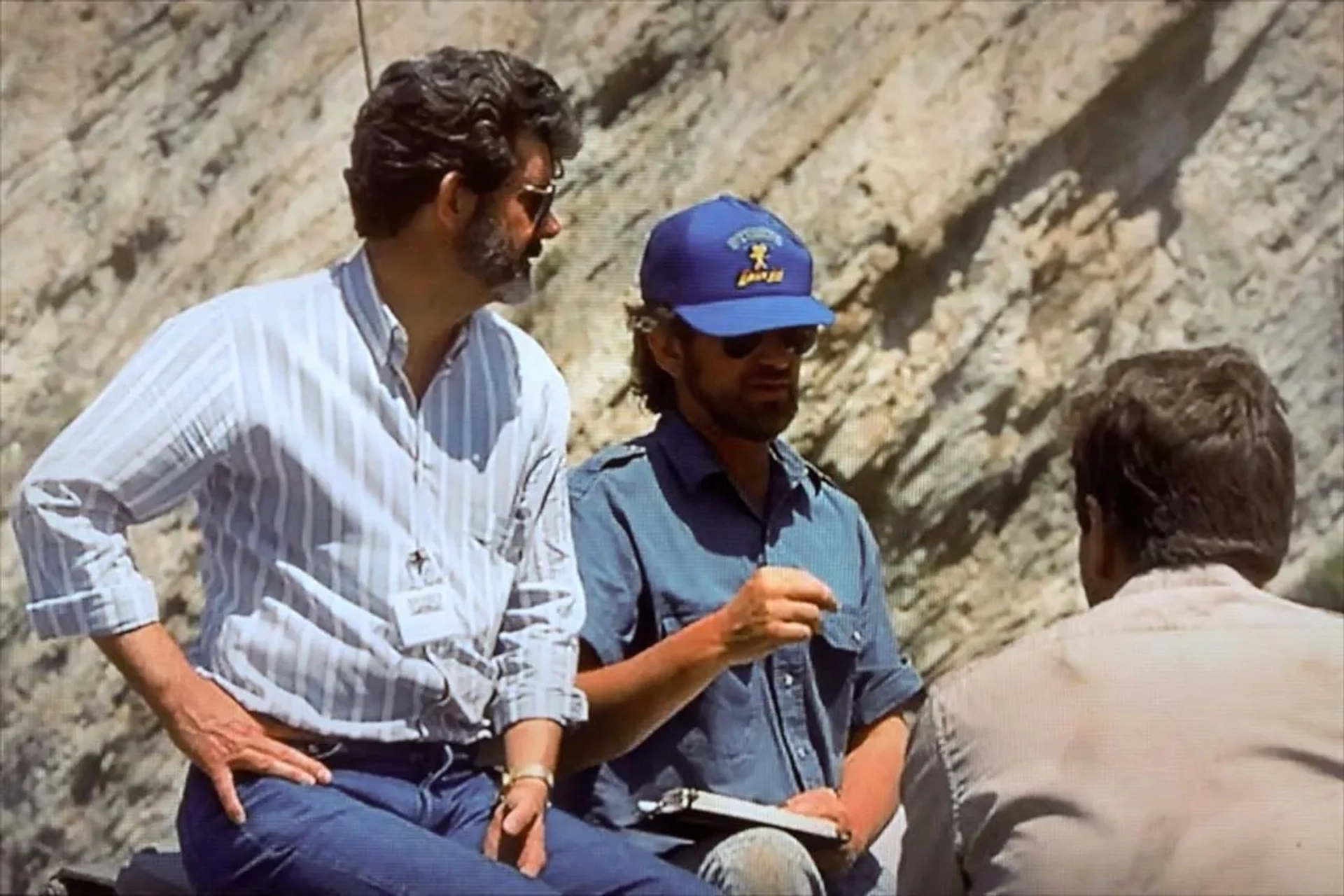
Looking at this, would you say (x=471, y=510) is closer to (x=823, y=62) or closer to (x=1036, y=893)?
(x=1036, y=893)

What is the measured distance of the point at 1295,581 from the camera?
3691 mm

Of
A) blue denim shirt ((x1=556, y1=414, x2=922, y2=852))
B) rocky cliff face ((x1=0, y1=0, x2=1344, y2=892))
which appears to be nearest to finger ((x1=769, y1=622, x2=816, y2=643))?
Answer: blue denim shirt ((x1=556, y1=414, x2=922, y2=852))

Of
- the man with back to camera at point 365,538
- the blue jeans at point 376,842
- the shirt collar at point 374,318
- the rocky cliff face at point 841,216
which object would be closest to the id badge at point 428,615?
the man with back to camera at point 365,538

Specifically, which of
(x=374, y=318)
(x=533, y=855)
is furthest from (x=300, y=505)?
(x=533, y=855)

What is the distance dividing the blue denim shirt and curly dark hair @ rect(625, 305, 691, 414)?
0.06 m

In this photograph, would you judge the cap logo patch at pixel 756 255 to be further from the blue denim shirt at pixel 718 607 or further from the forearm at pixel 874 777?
the forearm at pixel 874 777

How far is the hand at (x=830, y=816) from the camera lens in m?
2.16

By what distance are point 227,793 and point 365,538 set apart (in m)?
0.26

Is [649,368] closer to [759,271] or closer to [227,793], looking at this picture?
[759,271]

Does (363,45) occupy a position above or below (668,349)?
above

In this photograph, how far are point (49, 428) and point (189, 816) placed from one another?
1.36m

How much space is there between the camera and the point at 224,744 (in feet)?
5.99

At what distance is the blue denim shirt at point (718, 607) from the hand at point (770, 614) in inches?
5.4

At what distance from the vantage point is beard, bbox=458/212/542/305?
1915 millimetres
